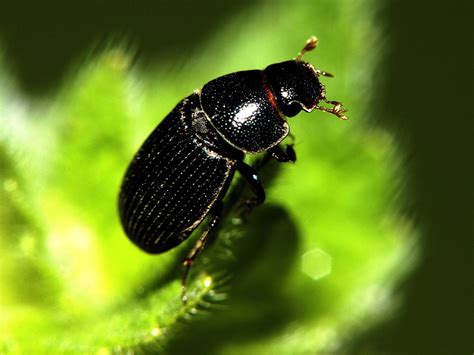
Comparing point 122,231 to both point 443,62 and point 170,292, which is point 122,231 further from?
point 443,62

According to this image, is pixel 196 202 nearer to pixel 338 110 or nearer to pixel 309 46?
pixel 338 110

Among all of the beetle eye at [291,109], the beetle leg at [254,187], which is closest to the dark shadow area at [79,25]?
the beetle eye at [291,109]

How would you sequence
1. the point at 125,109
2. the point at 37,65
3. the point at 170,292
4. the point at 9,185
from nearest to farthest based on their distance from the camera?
the point at 170,292 → the point at 9,185 → the point at 125,109 → the point at 37,65

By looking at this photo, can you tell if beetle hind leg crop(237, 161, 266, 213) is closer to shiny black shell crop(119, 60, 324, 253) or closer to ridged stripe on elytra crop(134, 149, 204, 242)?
shiny black shell crop(119, 60, 324, 253)

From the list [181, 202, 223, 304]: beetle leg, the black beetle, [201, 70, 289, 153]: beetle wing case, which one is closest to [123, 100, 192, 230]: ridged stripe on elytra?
the black beetle

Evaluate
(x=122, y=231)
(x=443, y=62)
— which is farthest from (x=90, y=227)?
(x=443, y=62)

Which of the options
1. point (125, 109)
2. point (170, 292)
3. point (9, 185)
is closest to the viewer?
point (170, 292)
